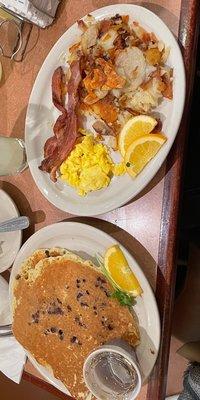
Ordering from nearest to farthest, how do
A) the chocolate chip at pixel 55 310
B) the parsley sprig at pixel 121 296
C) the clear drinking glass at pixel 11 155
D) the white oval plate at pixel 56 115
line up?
1. the white oval plate at pixel 56 115
2. the parsley sprig at pixel 121 296
3. the chocolate chip at pixel 55 310
4. the clear drinking glass at pixel 11 155

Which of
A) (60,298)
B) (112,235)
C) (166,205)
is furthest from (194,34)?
(60,298)

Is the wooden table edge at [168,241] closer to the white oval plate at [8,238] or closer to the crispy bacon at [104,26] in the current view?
the crispy bacon at [104,26]

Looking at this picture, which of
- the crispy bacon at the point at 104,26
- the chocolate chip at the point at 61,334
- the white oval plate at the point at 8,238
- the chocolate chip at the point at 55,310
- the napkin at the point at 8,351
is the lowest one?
the napkin at the point at 8,351

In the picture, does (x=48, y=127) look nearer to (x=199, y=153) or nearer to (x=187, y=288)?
(x=199, y=153)

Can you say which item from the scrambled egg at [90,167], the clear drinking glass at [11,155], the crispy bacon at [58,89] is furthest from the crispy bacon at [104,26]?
the clear drinking glass at [11,155]

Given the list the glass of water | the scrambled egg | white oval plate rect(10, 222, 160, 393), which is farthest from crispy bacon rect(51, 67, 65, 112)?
the glass of water

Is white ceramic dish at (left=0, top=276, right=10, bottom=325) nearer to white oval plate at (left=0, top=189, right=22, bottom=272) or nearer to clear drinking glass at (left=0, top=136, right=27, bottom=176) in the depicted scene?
white oval plate at (left=0, top=189, right=22, bottom=272)

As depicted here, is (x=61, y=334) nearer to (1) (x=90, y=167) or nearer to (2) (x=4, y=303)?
(2) (x=4, y=303)
